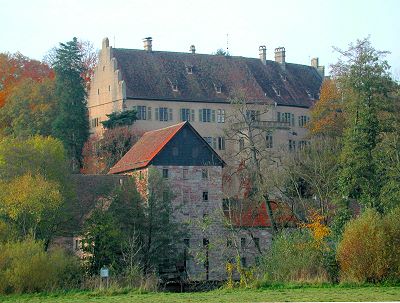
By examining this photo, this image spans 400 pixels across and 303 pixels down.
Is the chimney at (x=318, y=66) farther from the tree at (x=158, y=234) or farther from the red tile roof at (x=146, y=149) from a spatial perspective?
the tree at (x=158, y=234)

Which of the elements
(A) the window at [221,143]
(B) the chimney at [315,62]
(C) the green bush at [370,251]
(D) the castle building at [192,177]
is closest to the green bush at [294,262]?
(C) the green bush at [370,251]

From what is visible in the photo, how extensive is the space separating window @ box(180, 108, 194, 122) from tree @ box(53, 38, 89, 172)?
7927 millimetres

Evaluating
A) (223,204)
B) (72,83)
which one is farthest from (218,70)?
(223,204)

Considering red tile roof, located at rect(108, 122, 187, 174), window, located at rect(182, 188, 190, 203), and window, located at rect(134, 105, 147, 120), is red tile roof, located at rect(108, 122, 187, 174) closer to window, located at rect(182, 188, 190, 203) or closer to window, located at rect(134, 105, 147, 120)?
window, located at rect(182, 188, 190, 203)

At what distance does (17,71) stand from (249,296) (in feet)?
181

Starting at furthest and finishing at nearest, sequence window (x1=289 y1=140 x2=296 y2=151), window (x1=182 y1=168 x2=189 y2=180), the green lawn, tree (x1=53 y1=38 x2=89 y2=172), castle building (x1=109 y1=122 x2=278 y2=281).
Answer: window (x1=289 y1=140 x2=296 y2=151), tree (x1=53 y1=38 x2=89 y2=172), window (x1=182 y1=168 x2=189 y2=180), castle building (x1=109 y1=122 x2=278 y2=281), the green lawn

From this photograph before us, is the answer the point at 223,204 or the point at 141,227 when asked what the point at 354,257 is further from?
the point at 223,204

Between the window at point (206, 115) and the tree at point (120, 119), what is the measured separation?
711 cm

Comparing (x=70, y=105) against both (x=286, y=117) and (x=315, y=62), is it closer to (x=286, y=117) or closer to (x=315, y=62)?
(x=286, y=117)

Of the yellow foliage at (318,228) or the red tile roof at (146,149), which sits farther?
the red tile roof at (146,149)

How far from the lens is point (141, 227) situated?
178 feet

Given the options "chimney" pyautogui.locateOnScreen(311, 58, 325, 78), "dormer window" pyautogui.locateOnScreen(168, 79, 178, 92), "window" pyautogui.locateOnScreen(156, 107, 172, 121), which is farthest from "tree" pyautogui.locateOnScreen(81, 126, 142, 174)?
"chimney" pyautogui.locateOnScreen(311, 58, 325, 78)

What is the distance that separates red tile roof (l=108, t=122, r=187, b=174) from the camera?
210 ft

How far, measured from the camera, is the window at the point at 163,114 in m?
82.5
